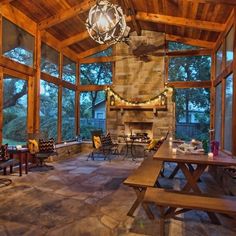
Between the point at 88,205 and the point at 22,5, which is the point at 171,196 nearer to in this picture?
the point at 88,205

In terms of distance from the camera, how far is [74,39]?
7.39 metres

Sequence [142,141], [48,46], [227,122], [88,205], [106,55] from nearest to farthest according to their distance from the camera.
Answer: [88,205] → [227,122] → [48,46] → [142,141] → [106,55]

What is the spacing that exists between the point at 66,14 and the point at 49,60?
1516mm

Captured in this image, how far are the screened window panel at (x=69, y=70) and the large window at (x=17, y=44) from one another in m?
1.87

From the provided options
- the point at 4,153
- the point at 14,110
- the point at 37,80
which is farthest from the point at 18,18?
the point at 4,153

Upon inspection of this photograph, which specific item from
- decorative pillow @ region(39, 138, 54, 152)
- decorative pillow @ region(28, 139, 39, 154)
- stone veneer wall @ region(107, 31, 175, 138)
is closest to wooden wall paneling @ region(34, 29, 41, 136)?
decorative pillow @ region(39, 138, 54, 152)

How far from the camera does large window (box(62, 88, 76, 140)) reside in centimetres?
787

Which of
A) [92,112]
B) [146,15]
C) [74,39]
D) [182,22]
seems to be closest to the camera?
[182,22]

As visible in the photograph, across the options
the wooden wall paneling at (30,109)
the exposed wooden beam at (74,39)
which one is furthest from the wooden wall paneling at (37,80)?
the exposed wooden beam at (74,39)

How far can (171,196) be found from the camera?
2.40 metres

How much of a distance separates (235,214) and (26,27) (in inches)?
227

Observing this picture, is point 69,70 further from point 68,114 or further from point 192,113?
point 192,113

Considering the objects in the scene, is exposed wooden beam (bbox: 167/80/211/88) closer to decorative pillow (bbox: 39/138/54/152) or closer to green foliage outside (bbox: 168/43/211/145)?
green foliage outside (bbox: 168/43/211/145)

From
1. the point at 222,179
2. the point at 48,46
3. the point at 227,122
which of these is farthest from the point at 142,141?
the point at 48,46
